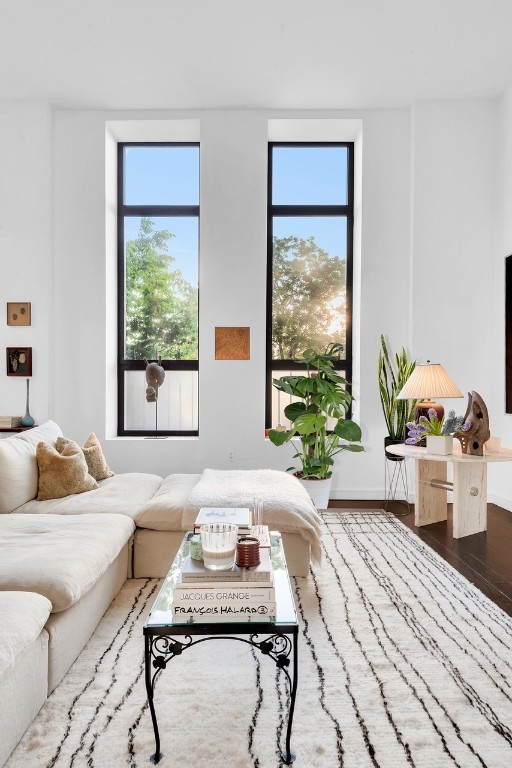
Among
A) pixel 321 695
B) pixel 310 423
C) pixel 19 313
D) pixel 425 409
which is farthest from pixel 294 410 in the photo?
pixel 321 695

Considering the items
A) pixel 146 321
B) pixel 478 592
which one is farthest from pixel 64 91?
pixel 478 592

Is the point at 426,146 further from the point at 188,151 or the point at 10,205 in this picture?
the point at 10,205

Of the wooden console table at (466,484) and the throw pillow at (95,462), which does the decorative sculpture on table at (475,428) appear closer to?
the wooden console table at (466,484)

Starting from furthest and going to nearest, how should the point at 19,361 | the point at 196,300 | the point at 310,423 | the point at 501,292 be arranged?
the point at 196,300 → the point at 19,361 → the point at 501,292 → the point at 310,423

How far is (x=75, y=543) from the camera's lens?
2252mm

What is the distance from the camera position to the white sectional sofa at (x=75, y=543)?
162 centimetres

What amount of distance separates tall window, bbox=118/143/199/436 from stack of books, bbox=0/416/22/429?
923mm

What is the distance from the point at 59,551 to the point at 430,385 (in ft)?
8.95

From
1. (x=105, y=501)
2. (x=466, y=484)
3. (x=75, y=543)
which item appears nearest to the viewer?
(x=75, y=543)

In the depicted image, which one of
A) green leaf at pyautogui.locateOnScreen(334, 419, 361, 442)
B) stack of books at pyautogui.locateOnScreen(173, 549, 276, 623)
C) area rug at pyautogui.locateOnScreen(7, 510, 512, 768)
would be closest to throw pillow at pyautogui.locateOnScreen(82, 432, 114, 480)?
area rug at pyautogui.locateOnScreen(7, 510, 512, 768)

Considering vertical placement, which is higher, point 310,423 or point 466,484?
point 310,423

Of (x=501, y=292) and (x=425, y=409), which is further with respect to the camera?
(x=501, y=292)

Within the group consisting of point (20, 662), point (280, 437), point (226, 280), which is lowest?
point (20, 662)

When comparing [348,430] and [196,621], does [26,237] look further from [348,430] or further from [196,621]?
[196,621]
